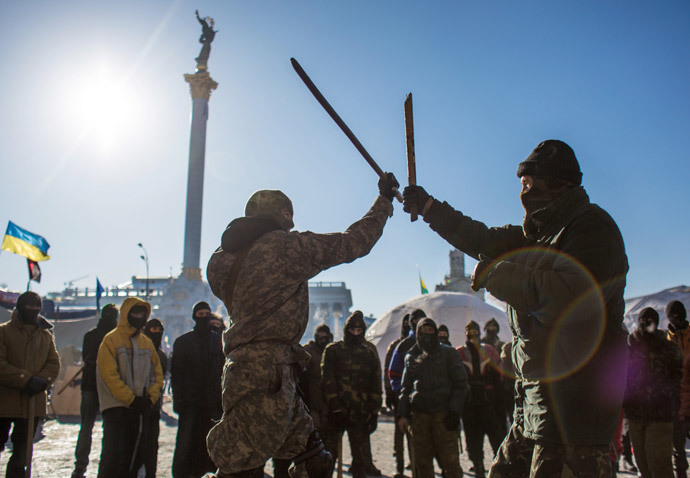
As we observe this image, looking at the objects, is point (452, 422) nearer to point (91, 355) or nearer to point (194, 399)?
point (194, 399)

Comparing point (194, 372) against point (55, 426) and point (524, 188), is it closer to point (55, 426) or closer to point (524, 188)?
point (524, 188)

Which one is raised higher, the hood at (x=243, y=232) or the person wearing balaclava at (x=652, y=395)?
the hood at (x=243, y=232)

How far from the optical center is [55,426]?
10.7 meters

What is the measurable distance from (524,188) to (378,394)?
4.57m

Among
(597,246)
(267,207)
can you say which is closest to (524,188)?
(597,246)

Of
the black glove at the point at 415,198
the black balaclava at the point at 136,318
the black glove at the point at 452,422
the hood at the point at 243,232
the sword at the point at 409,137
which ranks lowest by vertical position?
the black glove at the point at 452,422

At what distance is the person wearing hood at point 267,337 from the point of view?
112 inches

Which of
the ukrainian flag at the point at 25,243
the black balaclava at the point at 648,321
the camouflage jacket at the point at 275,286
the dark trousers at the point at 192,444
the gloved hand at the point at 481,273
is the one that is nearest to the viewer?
A: the gloved hand at the point at 481,273

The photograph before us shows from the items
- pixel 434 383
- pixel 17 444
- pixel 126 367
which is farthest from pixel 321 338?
pixel 17 444

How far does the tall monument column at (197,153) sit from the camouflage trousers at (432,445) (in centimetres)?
4264

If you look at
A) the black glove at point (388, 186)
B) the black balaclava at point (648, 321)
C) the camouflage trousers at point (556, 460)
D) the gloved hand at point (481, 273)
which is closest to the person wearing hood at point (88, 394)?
the black glove at point (388, 186)

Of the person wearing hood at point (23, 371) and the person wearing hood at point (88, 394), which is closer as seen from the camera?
the person wearing hood at point (23, 371)

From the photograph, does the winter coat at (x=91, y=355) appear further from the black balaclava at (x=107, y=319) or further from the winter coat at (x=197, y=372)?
the winter coat at (x=197, y=372)

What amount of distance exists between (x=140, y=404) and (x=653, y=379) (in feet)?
18.1
